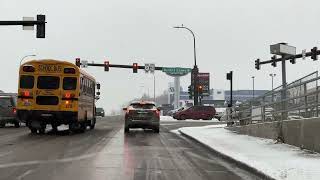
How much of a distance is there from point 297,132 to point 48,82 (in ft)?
42.2

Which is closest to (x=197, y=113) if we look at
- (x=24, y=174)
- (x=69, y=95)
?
(x=69, y=95)

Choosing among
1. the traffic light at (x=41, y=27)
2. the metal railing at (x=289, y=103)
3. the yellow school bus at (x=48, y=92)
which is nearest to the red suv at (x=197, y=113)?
the traffic light at (x=41, y=27)

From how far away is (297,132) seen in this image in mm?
16547

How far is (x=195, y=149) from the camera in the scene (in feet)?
62.5

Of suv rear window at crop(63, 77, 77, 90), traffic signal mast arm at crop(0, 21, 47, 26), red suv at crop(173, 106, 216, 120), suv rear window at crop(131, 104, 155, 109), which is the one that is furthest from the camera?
red suv at crop(173, 106, 216, 120)

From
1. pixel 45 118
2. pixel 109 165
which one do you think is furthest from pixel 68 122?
pixel 109 165

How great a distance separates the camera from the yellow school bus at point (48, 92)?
25.5m

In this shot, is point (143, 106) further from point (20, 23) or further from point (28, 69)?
point (20, 23)

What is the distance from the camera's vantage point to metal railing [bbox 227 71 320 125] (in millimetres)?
16344

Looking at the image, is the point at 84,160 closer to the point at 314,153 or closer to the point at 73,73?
the point at 314,153

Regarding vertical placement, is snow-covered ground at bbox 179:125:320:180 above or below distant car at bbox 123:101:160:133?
below

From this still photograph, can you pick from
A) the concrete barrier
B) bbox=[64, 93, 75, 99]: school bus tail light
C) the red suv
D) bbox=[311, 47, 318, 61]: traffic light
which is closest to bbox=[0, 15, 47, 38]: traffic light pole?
bbox=[64, 93, 75, 99]: school bus tail light

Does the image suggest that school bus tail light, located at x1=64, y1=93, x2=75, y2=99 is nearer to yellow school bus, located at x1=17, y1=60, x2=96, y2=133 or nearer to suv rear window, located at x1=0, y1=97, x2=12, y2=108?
yellow school bus, located at x1=17, y1=60, x2=96, y2=133

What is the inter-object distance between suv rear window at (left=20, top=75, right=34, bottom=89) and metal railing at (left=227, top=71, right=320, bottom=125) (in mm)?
9665
